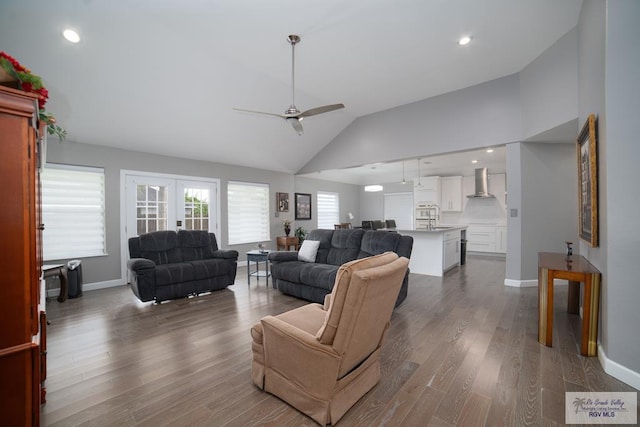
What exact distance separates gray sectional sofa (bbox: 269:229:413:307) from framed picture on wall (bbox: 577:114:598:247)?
69.5 inches

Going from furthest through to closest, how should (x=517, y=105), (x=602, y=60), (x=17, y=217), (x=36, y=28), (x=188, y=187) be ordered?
(x=188, y=187) < (x=517, y=105) < (x=36, y=28) < (x=602, y=60) < (x=17, y=217)

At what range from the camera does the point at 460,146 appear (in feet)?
16.6

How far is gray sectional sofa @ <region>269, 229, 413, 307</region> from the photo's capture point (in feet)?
12.3

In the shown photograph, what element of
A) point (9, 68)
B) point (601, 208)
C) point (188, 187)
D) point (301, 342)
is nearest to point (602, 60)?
point (601, 208)

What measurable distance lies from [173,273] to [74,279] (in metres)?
1.62

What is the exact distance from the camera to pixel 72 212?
14.8ft

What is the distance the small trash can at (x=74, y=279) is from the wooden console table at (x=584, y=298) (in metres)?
6.05

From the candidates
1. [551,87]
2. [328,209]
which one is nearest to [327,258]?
[551,87]

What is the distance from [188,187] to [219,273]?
2.39 meters

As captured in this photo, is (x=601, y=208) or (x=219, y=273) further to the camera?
(x=219, y=273)

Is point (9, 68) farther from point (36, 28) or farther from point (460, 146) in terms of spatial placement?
point (460, 146)

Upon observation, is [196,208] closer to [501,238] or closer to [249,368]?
[249,368]

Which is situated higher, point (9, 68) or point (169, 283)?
point (9, 68)

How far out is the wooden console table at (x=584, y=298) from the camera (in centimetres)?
233
